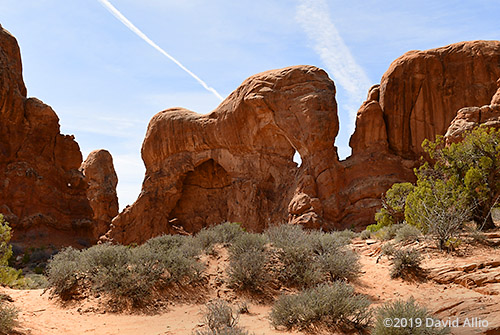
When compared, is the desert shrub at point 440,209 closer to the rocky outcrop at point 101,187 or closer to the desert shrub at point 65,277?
the desert shrub at point 65,277

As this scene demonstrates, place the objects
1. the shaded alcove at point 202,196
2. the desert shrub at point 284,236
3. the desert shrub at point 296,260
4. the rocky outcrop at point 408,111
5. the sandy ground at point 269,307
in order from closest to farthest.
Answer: the sandy ground at point 269,307 → the desert shrub at point 296,260 → the desert shrub at point 284,236 → the rocky outcrop at point 408,111 → the shaded alcove at point 202,196

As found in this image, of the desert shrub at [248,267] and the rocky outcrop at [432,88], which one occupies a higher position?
the rocky outcrop at [432,88]

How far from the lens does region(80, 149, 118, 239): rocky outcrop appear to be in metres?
44.8

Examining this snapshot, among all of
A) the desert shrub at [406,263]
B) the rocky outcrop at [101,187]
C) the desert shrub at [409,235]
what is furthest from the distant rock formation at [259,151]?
the rocky outcrop at [101,187]

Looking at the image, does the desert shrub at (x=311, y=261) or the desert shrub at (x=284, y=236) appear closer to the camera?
the desert shrub at (x=311, y=261)

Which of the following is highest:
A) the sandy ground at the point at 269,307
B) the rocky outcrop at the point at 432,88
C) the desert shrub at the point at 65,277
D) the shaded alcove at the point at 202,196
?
the rocky outcrop at the point at 432,88

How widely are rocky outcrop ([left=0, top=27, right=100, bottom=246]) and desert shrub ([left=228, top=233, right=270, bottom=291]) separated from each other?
23.6m

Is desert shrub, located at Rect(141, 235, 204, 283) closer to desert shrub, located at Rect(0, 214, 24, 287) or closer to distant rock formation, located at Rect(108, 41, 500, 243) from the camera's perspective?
desert shrub, located at Rect(0, 214, 24, 287)

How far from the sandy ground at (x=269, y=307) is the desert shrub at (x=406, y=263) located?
0.23 meters

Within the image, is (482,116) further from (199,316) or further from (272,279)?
(199,316)

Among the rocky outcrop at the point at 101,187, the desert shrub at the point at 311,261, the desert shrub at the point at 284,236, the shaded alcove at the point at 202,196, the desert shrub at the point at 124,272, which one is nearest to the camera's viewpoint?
the desert shrub at the point at 124,272

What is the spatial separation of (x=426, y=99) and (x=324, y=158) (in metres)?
7.23

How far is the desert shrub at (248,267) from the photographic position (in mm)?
9713

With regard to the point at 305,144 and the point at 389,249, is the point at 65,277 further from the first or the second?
the point at 305,144
